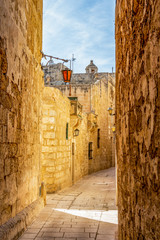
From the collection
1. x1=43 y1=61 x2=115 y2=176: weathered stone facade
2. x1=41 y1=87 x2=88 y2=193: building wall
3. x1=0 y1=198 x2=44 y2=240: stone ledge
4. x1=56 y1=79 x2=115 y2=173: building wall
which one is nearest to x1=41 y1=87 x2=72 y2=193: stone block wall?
x1=41 y1=87 x2=88 y2=193: building wall

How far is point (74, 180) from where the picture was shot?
38.0 ft

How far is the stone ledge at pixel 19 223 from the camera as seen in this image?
132 inches

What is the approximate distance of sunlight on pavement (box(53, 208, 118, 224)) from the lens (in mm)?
5285

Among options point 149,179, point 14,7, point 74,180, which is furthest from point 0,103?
point 74,180

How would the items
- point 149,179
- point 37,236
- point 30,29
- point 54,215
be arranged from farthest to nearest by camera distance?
point 54,215, point 30,29, point 37,236, point 149,179

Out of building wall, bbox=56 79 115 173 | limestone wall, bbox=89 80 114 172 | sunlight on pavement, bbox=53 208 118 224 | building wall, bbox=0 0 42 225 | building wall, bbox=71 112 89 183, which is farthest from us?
limestone wall, bbox=89 80 114 172

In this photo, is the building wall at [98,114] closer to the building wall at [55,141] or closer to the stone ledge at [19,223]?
the building wall at [55,141]

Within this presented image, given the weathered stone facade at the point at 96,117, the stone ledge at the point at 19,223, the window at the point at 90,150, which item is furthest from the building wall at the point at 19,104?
the window at the point at 90,150

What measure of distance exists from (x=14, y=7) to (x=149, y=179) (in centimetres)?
319

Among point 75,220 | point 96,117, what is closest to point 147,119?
point 75,220

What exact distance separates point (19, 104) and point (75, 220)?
8.89 feet

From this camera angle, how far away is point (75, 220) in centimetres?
530

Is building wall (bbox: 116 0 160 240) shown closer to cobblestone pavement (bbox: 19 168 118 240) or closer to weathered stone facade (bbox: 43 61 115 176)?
cobblestone pavement (bbox: 19 168 118 240)

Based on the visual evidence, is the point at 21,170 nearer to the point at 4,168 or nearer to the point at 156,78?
the point at 4,168
